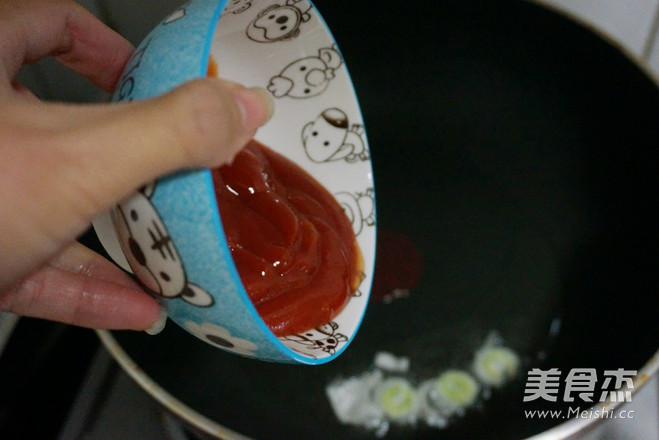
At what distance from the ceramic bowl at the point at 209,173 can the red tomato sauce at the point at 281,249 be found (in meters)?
0.02

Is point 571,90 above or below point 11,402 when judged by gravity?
above

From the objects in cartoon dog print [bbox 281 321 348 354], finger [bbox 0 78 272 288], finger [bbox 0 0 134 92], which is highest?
finger [bbox 0 0 134 92]

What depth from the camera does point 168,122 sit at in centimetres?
35

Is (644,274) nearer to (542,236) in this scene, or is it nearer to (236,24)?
(542,236)

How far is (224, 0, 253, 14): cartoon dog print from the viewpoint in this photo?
1.90 ft

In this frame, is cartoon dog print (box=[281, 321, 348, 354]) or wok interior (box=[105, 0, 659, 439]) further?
wok interior (box=[105, 0, 659, 439])

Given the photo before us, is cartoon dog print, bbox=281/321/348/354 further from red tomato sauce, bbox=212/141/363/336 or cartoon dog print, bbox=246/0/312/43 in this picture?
cartoon dog print, bbox=246/0/312/43

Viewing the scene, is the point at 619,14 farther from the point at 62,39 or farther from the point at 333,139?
the point at 62,39

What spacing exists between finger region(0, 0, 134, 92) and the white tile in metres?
0.66

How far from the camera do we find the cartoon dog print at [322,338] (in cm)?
54

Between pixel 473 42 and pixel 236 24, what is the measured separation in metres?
0.48

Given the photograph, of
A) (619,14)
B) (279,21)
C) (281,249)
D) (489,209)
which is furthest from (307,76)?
(619,14)

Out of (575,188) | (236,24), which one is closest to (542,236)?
(575,188)

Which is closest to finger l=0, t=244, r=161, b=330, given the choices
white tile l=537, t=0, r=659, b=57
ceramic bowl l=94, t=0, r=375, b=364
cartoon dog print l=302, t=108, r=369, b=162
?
ceramic bowl l=94, t=0, r=375, b=364
